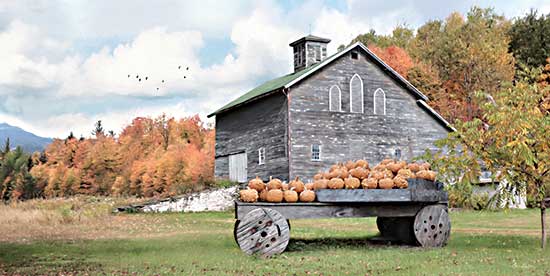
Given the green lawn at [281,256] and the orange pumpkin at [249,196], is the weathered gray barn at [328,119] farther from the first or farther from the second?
the orange pumpkin at [249,196]

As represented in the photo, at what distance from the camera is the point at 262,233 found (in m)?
13.0

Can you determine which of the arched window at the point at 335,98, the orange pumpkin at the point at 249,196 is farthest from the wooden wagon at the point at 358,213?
the arched window at the point at 335,98

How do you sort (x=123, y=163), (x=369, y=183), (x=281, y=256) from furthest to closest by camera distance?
(x=123, y=163), (x=369, y=183), (x=281, y=256)

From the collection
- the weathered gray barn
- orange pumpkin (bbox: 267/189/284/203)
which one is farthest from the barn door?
orange pumpkin (bbox: 267/189/284/203)

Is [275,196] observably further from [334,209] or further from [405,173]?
[405,173]

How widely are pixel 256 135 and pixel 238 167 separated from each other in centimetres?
311

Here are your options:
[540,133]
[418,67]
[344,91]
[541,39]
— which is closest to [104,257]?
[540,133]

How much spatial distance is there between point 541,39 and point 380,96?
2458 cm

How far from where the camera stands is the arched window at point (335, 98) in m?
34.2

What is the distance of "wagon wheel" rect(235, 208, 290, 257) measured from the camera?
12.9 m

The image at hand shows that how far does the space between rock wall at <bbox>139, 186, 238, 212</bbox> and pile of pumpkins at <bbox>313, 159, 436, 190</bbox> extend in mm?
19998

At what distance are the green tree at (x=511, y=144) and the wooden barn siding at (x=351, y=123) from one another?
18208 millimetres

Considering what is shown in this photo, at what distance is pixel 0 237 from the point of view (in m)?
17.9

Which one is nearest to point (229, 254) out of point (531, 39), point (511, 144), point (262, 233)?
point (262, 233)
